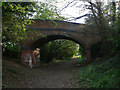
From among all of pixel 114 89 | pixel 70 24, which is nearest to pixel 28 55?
pixel 70 24

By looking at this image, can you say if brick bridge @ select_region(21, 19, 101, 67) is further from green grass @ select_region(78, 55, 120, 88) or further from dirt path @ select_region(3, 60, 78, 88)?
green grass @ select_region(78, 55, 120, 88)

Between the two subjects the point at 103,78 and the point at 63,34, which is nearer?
the point at 103,78

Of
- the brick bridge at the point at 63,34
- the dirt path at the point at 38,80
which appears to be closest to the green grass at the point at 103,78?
the dirt path at the point at 38,80

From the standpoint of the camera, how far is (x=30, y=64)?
13086mm

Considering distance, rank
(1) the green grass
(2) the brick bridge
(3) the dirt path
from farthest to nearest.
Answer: (2) the brick bridge → (3) the dirt path → (1) the green grass

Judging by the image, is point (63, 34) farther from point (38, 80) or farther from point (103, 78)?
point (103, 78)

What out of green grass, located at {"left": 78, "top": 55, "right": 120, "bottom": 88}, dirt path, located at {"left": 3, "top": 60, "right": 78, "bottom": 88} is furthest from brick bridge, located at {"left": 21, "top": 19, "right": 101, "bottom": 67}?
green grass, located at {"left": 78, "top": 55, "right": 120, "bottom": 88}

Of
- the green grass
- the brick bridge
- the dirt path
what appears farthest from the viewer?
the brick bridge

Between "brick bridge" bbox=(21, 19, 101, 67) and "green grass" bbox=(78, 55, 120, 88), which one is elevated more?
"brick bridge" bbox=(21, 19, 101, 67)

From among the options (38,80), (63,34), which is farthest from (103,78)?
(63,34)

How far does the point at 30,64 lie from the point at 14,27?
928cm

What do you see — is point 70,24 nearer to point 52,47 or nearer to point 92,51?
point 92,51

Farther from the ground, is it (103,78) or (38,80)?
(103,78)

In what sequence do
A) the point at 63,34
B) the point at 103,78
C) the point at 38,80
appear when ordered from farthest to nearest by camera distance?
the point at 63,34
the point at 38,80
the point at 103,78
